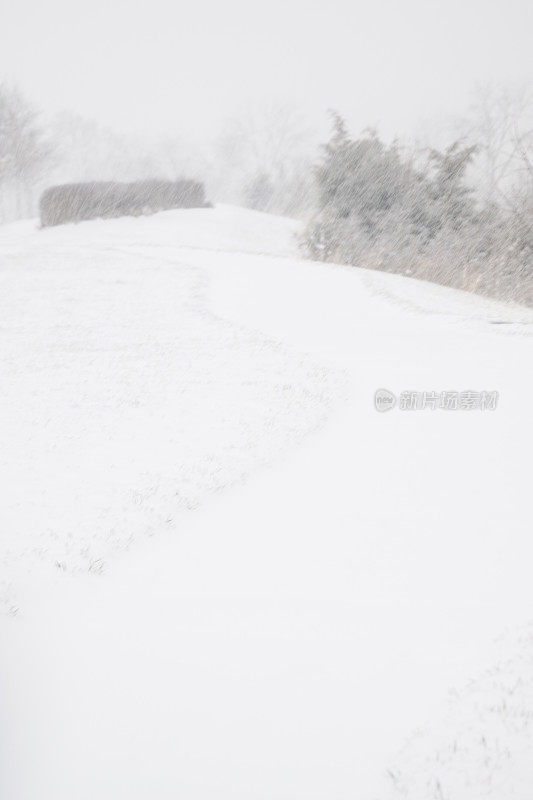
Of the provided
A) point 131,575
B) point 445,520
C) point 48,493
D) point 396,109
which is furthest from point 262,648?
point 396,109

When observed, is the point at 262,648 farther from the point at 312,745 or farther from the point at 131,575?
the point at 131,575

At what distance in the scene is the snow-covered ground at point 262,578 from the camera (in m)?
2.20

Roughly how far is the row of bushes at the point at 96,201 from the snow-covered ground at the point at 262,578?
57.4ft

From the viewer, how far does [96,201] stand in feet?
74.2

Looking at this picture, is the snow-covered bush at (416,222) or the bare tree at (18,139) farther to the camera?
the bare tree at (18,139)

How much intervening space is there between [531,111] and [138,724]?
6346 cm

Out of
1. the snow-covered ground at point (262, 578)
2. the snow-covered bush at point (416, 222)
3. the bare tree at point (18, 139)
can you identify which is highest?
the bare tree at point (18, 139)

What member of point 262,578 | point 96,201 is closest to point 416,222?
point 96,201

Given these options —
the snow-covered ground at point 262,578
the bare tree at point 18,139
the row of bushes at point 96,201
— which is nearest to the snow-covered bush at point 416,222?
the snow-covered ground at point 262,578

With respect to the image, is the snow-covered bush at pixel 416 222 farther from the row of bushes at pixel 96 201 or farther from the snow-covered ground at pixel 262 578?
the row of bushes at pixel 96 201

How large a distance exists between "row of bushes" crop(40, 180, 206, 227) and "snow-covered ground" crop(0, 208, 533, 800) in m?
17.5

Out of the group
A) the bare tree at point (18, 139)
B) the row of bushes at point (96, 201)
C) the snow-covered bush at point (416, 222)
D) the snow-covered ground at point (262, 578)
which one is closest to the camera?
the snow-covered ground at point (262, 578)

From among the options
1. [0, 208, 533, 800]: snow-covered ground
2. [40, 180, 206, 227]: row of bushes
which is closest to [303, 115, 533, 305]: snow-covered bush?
[0, 208, 533, 800]: snow-covered ground

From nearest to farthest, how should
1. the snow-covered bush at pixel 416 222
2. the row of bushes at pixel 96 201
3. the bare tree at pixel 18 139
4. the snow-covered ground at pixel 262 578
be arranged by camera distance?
the snow-covered ground at pixel 262 578
the snow-covered bush at pixel 416 222
the row of bushes at pixel 96 201
the bare tree at pixel 18 139
